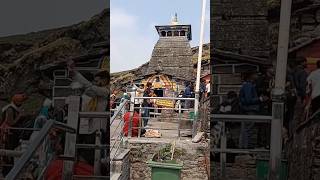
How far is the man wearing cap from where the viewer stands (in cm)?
461

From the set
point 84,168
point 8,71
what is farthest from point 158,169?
A: point 8,71

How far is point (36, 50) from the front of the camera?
4727mm

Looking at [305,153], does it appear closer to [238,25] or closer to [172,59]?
[238,25]

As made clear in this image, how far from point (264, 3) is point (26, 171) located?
8.81 ft

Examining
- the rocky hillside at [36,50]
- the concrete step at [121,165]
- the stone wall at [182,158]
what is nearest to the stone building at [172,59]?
the stone wall at [182,158]

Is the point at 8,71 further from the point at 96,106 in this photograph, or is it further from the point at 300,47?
the point at 300,47

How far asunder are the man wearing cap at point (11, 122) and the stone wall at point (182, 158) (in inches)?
126

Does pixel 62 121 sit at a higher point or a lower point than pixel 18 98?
lower

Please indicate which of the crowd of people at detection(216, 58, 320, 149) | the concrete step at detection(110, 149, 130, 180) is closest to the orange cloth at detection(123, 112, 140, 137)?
the concrete step at detection(110, 149, 130, 180)

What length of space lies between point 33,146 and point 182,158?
355cm

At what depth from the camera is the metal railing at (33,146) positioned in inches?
169

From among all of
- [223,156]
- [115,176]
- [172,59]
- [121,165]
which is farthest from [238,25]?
[172,59]

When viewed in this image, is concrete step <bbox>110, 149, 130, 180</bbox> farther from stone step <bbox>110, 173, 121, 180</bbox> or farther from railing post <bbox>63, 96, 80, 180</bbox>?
railing post <bbox>63, 96, 80, 180</bbox>

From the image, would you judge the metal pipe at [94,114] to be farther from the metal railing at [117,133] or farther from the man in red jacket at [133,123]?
the man in red jacket at [133,123]
